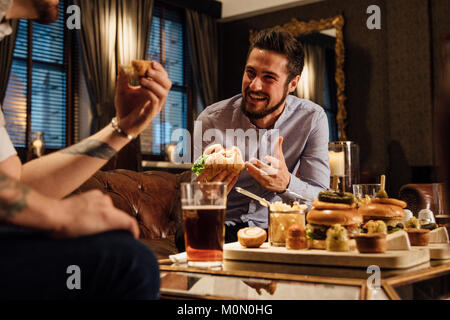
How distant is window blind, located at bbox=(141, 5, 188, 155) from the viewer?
6883 mm

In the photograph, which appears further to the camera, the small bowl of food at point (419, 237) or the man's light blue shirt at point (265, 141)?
the man's light blue shirt at point (265, 141)

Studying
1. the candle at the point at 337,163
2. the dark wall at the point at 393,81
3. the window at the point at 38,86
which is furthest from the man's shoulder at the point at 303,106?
the window at the point at 38,86

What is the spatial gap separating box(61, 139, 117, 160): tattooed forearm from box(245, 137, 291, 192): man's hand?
723 millimetres

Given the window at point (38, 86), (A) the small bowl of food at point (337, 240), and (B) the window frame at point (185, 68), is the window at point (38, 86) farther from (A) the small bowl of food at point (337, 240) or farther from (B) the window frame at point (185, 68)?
(A) the small bowl of food at point (337, 240)

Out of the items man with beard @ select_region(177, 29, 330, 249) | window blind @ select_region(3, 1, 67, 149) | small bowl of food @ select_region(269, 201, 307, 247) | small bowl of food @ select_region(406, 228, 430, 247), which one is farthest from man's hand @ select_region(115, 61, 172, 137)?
window blind @ select_region(3, 1, 67, 149)

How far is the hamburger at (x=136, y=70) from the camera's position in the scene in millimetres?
985

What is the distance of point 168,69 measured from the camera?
725 cm

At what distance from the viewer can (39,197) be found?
1.93 ft

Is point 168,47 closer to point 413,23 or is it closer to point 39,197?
point 413,23

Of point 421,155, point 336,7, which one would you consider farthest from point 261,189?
point 336,7

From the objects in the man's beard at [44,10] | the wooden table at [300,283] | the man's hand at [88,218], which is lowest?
the wooden table at [300,283]

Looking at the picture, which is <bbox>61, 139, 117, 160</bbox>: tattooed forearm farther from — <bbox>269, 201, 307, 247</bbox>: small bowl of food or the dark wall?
the dark wall

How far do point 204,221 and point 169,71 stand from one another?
6400 millimetres

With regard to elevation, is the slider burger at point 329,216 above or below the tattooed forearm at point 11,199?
below
